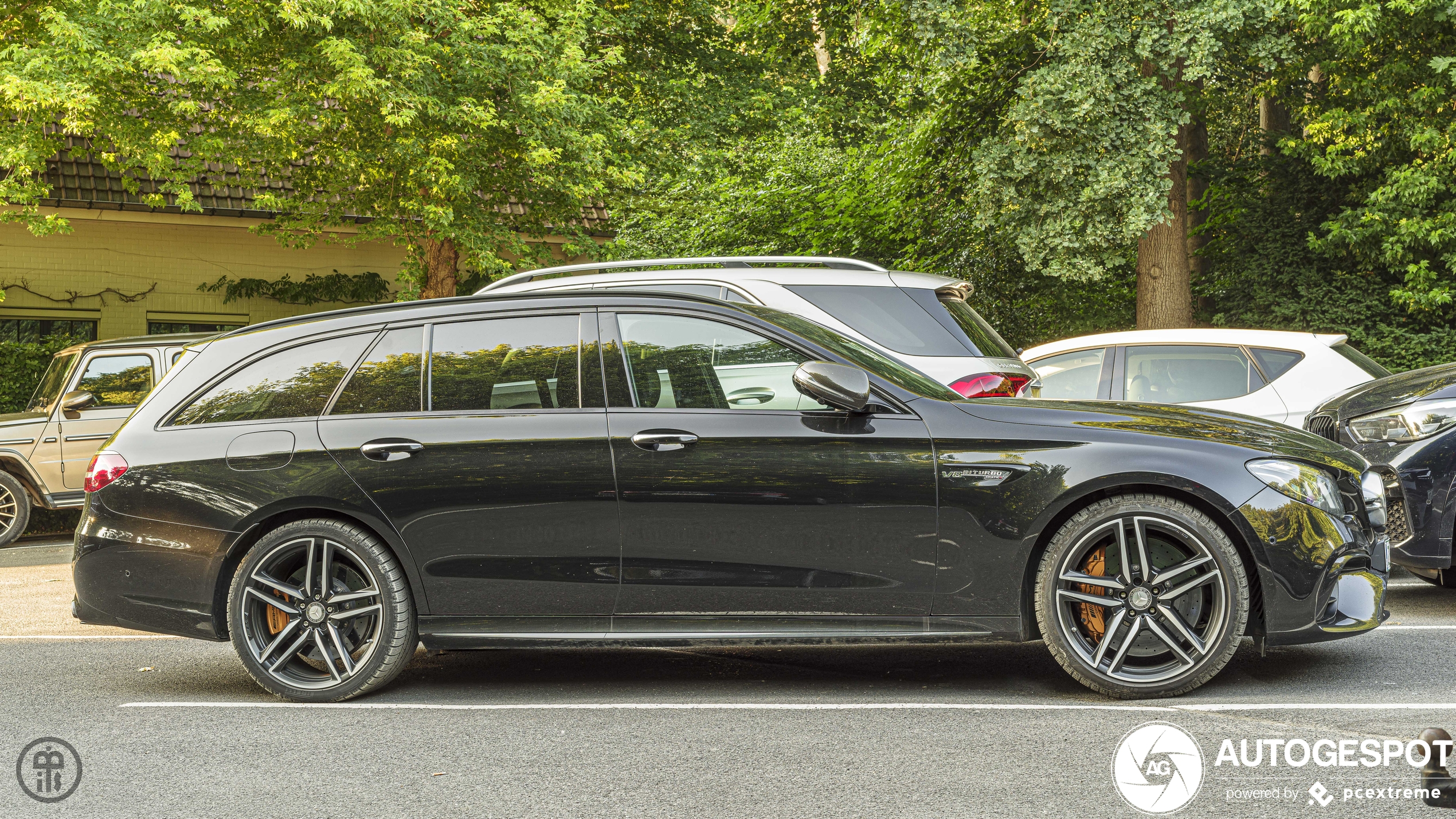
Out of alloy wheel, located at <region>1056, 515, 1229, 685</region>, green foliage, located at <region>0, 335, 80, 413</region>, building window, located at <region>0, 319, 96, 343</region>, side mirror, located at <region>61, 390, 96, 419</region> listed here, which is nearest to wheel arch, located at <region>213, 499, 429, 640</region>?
alloy wheel, located at <region>1056, 515, 1229, 685</region>

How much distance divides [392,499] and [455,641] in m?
0.67

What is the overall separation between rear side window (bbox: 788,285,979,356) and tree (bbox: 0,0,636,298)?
7001mm

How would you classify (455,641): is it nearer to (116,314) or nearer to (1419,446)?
(1419,446)

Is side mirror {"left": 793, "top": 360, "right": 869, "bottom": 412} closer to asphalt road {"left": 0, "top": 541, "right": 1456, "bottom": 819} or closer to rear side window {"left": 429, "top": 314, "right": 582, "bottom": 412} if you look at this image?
rear side window {"left": 429, "top": 314, "right": 582, "bottom": 412}

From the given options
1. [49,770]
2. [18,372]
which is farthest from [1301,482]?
[18,372]

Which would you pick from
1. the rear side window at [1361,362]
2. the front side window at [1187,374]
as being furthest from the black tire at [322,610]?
the rear side window at [1361,362]

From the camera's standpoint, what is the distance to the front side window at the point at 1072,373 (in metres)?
9.47

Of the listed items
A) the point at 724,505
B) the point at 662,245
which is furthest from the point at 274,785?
the point at 662,245

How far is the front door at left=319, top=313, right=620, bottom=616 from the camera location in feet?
16.9

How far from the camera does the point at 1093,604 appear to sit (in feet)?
16.1

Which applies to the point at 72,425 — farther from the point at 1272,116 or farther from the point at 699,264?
the point at 1272,116

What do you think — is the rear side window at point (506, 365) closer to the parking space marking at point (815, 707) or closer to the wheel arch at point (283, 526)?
the wheel arch at point (283, 526)

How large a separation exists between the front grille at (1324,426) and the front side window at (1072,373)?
1774 mm

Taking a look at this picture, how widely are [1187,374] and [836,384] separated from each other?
508 centimetres
